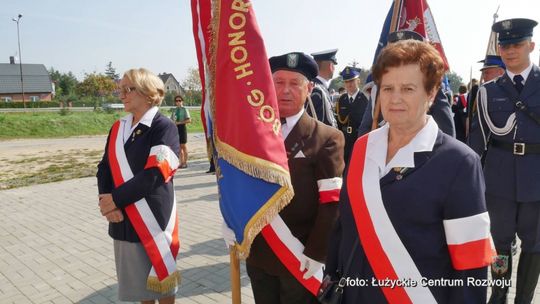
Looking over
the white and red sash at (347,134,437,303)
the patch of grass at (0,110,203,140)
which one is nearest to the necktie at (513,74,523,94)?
the white and red sash at (347,134,437,303)

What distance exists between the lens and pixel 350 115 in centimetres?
630

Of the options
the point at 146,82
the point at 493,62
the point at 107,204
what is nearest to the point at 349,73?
the point at 493,62

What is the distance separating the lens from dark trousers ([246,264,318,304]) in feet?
7.77

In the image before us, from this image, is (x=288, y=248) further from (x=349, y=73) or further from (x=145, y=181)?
(x=349, y=73)

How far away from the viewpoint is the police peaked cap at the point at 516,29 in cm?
318

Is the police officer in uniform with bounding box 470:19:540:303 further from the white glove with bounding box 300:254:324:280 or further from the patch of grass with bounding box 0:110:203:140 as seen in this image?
the patch of grass with bounding box 0:110:203:140

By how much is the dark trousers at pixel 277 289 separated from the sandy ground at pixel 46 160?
9.42 metres

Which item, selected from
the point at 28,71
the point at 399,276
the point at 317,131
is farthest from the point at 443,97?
the point at 28,71

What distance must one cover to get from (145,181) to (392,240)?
1.89m

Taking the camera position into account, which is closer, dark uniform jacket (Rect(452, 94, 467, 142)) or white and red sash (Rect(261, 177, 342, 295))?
white and red sash (Rect(261, 177, 342, 295))

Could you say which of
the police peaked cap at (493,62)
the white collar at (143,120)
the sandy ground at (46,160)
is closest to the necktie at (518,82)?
the police peaked cap at (493,62)

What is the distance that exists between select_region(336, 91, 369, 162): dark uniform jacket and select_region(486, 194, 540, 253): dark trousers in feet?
9.42

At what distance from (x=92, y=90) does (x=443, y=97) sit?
197ft

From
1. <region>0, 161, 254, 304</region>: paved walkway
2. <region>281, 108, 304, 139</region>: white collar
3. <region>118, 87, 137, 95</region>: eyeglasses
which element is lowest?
<region>0, 161, 254, 304</region>: paved walkway
